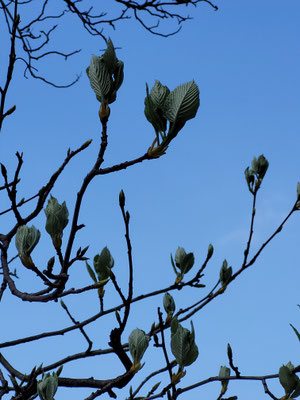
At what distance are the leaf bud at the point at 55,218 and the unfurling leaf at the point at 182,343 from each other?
356mm

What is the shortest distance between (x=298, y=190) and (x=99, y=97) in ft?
3.94

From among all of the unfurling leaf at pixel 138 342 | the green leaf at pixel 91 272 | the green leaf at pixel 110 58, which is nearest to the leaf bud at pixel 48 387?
the unfurling leaf at pixel 138 342

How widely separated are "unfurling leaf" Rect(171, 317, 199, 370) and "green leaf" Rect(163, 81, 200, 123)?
0.45 m

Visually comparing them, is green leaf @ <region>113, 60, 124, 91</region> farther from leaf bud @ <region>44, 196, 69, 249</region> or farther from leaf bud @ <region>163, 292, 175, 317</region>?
leaf bud @ <region>163, 292, 175, 317</region>

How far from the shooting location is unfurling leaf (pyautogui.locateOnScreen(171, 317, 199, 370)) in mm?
1251

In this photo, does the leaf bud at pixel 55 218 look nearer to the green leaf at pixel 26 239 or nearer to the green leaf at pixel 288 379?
the green leaf at pixel 26 239

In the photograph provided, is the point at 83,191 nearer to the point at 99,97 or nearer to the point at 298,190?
the point at 99,97

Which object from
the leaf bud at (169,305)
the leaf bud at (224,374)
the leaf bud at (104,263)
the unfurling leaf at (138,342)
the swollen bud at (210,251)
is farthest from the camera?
the swollen bud at (210,251)

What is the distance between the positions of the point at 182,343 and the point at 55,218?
42 cm

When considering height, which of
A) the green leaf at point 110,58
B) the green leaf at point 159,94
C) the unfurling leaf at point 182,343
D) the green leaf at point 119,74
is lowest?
the unfurling leaf at point 182,343

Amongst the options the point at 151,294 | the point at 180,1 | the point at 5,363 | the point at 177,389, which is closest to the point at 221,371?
the point at 151,294

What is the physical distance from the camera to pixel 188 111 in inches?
47.6

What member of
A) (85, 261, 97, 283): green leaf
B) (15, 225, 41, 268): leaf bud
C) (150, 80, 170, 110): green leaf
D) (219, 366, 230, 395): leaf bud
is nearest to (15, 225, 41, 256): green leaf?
(15, 225, 41, 268): leaf bud

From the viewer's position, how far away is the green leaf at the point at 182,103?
120cm
